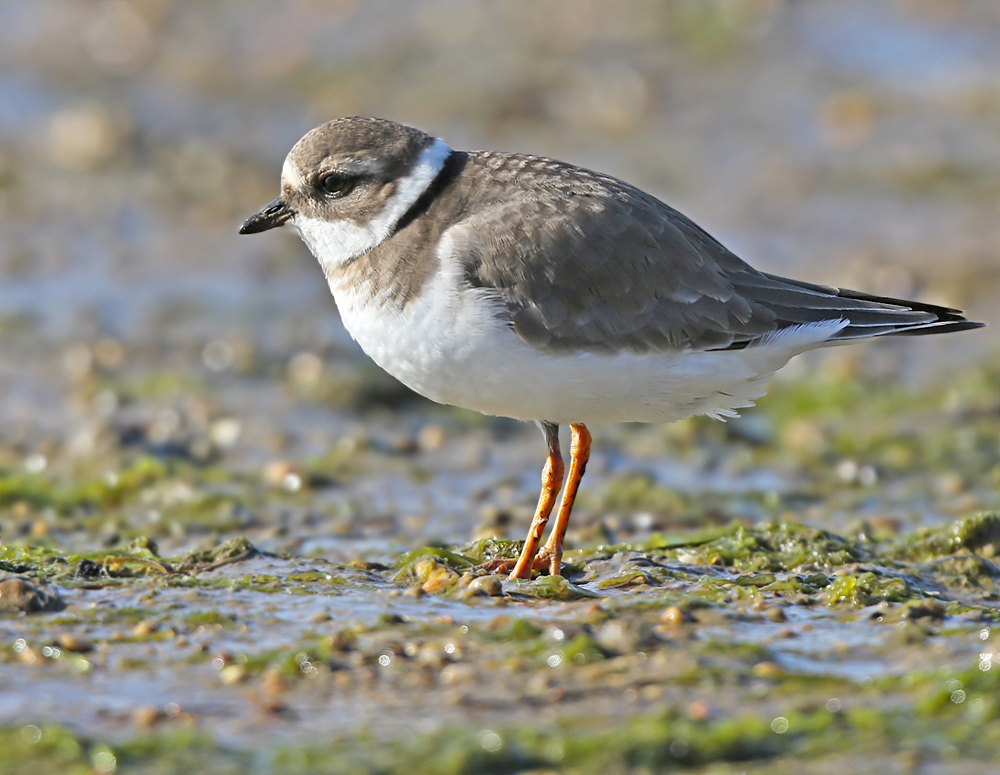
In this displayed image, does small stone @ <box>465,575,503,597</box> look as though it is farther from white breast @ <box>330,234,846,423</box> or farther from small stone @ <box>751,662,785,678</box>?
small stone @ <box>751,662,785,678</box>

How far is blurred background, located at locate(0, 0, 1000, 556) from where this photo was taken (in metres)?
10.2

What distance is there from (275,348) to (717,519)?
13.8 ft

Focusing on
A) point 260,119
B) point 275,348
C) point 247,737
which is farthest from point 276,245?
point 247,737

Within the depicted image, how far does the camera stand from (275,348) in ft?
35.9

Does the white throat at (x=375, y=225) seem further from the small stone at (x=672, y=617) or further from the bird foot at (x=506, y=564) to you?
the small stone at (x=672, y=617)

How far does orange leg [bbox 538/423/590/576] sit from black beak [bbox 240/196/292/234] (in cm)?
181

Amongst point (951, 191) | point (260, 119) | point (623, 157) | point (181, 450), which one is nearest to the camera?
point (181, 450)

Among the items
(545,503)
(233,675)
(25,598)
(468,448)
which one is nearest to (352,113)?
(468,448)

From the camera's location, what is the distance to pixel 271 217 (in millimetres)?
6715

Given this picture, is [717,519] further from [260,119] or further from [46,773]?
[260,119]

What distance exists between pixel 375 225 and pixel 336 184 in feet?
1.19

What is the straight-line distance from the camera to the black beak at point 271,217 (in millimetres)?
6691

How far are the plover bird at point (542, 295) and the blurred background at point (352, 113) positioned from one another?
291 cm

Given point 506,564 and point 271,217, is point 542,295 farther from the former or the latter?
point 271,217
